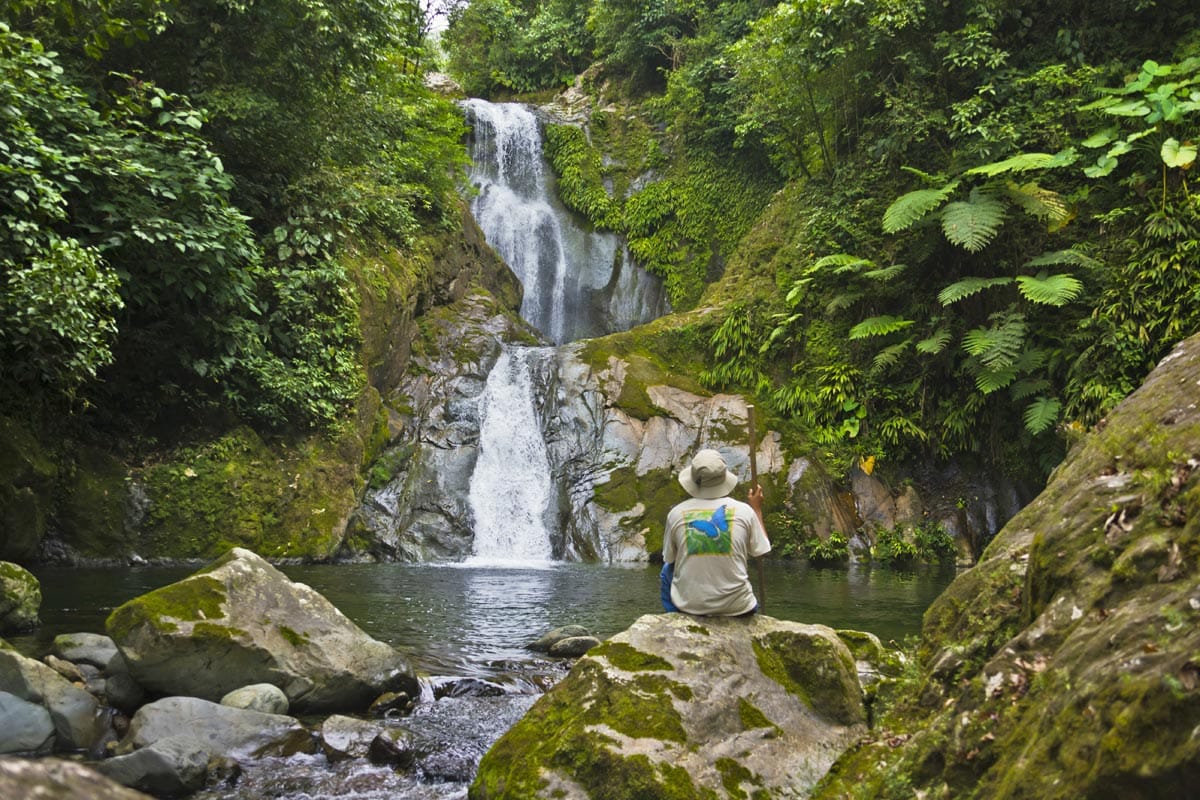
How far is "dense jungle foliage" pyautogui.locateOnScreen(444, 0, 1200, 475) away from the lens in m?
12.0

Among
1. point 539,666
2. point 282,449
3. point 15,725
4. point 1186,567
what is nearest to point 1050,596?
point 1186,567

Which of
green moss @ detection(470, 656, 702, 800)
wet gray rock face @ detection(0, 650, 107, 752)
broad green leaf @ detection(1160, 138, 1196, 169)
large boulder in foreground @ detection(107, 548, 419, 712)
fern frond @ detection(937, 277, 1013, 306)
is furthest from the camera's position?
fern frond @ detection(937, 277, 1013, 306)

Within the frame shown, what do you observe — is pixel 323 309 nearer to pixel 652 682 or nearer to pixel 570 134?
pixel 652 682

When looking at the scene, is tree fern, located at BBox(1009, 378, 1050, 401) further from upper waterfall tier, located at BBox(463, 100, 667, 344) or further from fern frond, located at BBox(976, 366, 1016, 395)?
upper waterfall tier, located at BBox(463, 100, 667, 344)

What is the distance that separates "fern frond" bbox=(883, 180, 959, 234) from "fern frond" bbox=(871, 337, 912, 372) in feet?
7.13

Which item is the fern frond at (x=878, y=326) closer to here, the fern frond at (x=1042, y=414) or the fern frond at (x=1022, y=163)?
the fern frond at (x=1042, y=414)

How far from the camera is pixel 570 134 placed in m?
24.5

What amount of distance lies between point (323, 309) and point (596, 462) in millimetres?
5496

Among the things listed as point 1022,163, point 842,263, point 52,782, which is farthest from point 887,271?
point 52,782

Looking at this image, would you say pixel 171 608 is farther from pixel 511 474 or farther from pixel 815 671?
pixel 511 474

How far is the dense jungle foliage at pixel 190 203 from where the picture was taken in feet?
25.5

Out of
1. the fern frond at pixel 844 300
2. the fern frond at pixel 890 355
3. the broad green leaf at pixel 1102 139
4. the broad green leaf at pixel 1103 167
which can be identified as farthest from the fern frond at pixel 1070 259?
the fern frond at pixel 844 300

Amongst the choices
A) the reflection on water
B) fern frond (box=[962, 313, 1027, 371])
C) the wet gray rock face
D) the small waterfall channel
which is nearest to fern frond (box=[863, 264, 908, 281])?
fern frond (box=[962, 313, 1027, 371])

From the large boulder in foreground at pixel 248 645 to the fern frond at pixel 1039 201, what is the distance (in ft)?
38.6
